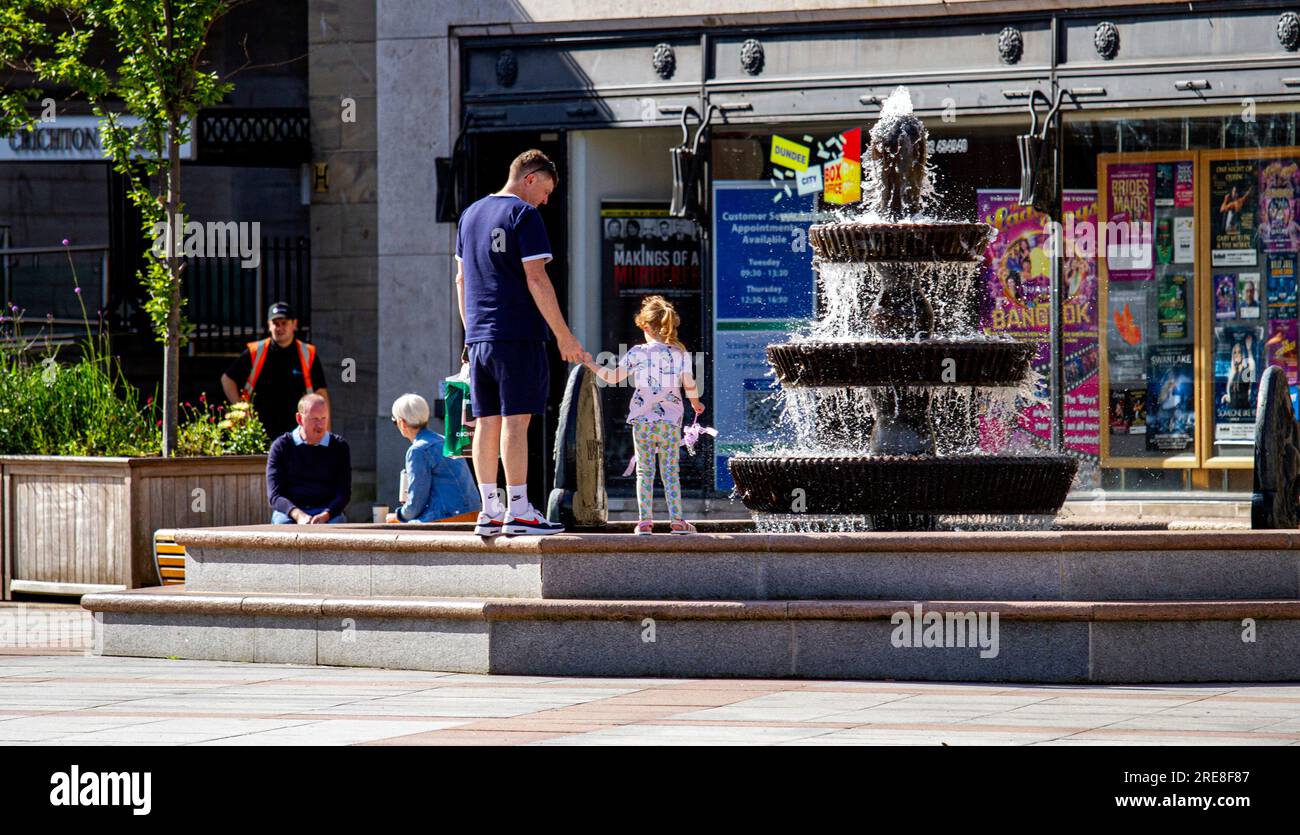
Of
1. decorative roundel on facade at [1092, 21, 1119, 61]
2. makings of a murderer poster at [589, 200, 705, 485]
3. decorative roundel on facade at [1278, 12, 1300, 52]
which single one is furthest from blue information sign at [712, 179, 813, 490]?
decorative roundel on facade at [1278, 12, 1300, 52]

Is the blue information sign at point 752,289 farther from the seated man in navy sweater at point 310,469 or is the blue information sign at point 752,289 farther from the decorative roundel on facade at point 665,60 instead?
the seated man in navy sweater at point 310,469

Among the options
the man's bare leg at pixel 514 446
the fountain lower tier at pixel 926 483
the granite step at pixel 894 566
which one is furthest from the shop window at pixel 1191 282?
the man's bare leg at pixel 514 446

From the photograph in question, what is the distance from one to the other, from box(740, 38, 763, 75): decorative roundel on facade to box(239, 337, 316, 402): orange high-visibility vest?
170 inches

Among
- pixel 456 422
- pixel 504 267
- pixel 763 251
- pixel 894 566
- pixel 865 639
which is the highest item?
pixel 763 251

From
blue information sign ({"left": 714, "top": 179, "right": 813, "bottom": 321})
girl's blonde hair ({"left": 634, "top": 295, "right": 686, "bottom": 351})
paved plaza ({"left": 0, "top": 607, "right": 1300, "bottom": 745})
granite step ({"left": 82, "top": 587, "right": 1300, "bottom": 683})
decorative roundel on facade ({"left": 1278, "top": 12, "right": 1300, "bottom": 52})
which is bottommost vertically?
paved plaza ({"left": 0, "top": 607, "right": 1300, "bottom": 745})

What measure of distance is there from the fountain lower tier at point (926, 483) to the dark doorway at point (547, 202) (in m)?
6.63

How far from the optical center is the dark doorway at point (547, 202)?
17.1 meters

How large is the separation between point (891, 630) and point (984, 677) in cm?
45

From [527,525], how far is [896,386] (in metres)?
2.10

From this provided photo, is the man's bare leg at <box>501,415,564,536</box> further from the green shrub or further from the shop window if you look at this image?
the shop window

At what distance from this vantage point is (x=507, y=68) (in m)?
17.2

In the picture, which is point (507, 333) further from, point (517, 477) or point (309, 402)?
point (309, 402)

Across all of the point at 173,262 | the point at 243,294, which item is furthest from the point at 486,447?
the point at 243,294

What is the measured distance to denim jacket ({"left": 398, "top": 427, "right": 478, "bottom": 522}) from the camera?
11969mm
